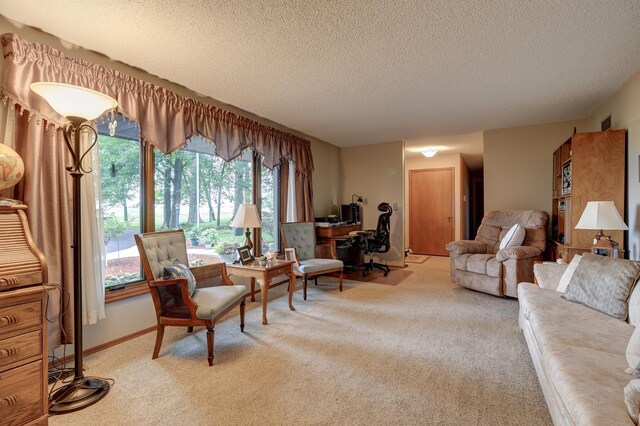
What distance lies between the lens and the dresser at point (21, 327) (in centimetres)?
142

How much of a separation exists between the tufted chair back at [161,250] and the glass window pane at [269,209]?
1675 millimetres

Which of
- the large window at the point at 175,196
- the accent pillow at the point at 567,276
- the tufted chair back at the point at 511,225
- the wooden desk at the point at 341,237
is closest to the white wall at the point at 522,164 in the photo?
the tufted chair back at the point at 511,225

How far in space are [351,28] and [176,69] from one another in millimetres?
1594

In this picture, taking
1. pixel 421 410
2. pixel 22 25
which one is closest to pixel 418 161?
pixel 421 410

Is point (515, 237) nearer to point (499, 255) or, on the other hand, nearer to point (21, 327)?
point (499, 255)

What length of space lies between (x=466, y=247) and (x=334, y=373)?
293 cm

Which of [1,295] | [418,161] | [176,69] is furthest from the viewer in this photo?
[418,161]

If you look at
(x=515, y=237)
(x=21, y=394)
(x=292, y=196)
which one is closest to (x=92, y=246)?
(x=21, y=394)

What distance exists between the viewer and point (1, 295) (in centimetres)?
140

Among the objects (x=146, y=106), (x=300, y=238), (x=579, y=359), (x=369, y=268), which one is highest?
(x=146, y=106)

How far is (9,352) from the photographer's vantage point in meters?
1.43

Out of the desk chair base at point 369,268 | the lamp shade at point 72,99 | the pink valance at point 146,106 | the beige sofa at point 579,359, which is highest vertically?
the pink valance at point 146,106

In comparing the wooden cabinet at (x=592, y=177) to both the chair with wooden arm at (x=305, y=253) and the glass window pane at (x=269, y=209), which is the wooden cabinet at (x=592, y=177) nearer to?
the chair with wooden arm at (x=305, y=253)

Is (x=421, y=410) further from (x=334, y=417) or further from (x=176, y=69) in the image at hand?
(x=176, y=69)
